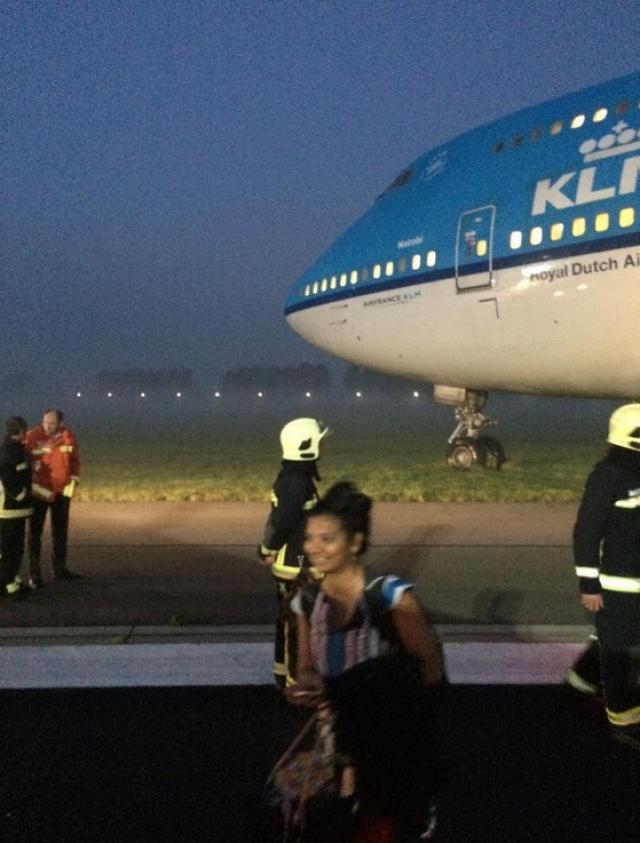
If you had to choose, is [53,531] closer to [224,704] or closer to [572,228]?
[224,704]

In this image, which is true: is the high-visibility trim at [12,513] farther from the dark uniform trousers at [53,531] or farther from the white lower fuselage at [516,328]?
the white lower fuselage at [516,328]

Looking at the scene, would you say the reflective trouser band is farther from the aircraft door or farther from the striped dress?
the aircraft door

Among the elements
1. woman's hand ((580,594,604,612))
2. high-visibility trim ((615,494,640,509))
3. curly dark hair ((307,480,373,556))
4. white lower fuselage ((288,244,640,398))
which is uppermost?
white lower fuselage ((288,244,640,398))

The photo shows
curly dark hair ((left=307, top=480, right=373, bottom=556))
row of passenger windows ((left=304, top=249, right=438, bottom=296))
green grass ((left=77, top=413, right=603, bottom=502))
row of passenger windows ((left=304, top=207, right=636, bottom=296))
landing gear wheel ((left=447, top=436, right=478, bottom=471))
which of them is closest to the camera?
curly dark hair ((left=307, top=480, right=373, bottom=556))

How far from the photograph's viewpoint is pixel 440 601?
28.1 feet

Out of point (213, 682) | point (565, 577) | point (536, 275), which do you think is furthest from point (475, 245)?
point (213, 682)

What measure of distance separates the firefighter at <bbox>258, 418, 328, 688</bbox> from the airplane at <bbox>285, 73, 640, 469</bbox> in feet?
23.0

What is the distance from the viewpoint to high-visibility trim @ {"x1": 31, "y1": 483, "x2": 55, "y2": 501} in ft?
30.4

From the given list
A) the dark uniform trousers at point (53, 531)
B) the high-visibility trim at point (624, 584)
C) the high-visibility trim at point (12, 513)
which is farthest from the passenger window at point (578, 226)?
the high-visibility trim at point (624, 584)

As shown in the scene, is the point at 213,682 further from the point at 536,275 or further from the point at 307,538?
the point at 536,275

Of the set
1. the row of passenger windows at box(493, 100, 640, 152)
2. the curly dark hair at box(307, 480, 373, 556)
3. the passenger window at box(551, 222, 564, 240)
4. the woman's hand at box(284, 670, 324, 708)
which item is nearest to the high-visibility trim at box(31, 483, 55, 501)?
the curly dark hair at box(307, 480, 373, 556)

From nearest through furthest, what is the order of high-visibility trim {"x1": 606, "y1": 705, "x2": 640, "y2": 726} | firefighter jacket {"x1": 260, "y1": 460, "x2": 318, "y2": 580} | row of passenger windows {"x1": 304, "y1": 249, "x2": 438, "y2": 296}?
high-visibility trim {"x1": 606, "y1": 705, "x2": 640, "y2": 726}, firefighter jacket {"x1": 260, "y1": 460, "x2": 318, "y2": 580}, row of passenger windows {"x1": 304, "y1": 249, "x2": 438, "y2": 296}

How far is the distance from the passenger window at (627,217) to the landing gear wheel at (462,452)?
739 cm

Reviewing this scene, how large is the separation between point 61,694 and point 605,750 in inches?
125
